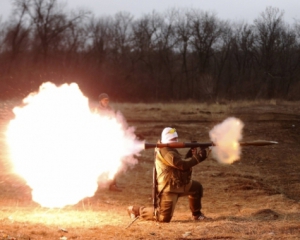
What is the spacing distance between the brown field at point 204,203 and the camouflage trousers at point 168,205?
0.24 metres

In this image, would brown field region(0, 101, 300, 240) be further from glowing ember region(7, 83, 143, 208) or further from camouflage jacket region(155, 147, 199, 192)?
camouflage jacket region(155, 147, 199, 192)

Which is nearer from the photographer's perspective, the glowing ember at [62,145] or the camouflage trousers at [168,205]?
the camouflage trousers at [168,205]

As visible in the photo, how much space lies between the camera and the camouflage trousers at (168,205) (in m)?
8.37

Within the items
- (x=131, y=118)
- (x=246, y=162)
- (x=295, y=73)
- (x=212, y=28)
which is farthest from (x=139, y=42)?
(x=246, y=162)

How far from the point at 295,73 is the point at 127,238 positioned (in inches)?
1960

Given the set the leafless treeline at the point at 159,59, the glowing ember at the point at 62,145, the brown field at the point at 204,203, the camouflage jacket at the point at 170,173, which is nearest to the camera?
the brown field at the point at 204,203

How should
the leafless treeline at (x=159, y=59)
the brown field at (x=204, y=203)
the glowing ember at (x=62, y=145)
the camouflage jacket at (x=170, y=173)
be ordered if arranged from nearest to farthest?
the brown field at (x=204, y=203) < the camouflage jacket at (x=170, y=173) < the glowing ember at (x=62, y=145) < the leafless treeline at (x=159, y=59)

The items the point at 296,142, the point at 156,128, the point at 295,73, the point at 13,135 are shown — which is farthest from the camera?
the point at 295,73

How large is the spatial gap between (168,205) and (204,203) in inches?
118

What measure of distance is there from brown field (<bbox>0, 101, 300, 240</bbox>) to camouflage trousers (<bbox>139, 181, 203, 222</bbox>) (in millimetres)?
236

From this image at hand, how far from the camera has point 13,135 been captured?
10.6 m

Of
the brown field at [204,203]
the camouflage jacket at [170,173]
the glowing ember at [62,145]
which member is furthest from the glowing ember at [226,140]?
the glowing ember at [62,145]

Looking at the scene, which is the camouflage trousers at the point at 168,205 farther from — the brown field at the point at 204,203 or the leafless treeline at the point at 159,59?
the leafless treeline at the point at 159,59

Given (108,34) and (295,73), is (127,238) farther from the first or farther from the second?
(108,34)
